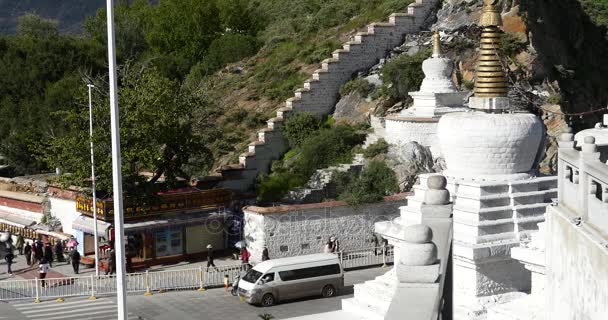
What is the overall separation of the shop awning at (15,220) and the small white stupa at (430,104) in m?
14.9

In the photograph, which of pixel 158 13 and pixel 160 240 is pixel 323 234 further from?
pixel 158 13

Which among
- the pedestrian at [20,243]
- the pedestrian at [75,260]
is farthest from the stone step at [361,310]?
the pedestrian at [20,243]

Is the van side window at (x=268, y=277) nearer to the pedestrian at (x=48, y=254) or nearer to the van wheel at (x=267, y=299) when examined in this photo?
the van wheel at (x=267, y=299)

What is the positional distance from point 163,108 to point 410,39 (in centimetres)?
1725

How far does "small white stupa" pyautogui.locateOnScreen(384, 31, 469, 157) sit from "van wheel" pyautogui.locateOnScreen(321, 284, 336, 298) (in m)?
10.0

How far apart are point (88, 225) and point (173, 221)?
9.84ft

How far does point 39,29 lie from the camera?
7069 cm

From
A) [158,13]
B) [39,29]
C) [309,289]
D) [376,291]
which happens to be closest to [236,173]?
[309,289]

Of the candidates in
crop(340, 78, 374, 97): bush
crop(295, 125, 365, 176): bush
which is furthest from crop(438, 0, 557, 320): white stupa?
crop(340, 78, 374, 97): bush

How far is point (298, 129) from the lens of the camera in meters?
40.5

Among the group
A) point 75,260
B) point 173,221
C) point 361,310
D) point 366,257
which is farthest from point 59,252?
point 361,310

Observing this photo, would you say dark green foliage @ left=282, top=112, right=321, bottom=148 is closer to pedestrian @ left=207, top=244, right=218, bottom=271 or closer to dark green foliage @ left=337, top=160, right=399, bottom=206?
dark green foliage @ left=337, top=160, right=399, bottom=206

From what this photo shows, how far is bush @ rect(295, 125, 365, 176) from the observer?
123 feet

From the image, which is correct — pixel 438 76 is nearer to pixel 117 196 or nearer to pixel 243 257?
pixel 243 257
